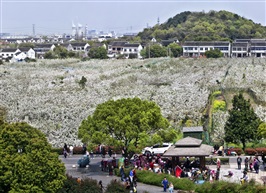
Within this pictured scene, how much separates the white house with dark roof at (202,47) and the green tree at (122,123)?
8361 cm

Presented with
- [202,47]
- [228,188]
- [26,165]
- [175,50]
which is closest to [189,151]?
[228,188]

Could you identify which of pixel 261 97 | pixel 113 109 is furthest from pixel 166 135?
pixel 261 97

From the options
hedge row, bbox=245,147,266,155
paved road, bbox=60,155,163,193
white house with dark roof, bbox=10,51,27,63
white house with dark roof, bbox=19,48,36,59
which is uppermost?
white house with dark roof, bbox=19,48,36,59

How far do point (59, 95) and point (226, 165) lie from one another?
86.2ft

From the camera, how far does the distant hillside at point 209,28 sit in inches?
5153

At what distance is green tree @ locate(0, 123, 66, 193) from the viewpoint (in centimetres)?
1784

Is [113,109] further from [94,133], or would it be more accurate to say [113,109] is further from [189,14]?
[189,14]

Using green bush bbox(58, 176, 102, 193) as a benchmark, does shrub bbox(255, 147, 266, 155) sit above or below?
above

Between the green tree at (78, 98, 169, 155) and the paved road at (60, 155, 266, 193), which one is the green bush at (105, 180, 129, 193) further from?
the green tree at (78, 98, 169, 155)

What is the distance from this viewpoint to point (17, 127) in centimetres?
1923

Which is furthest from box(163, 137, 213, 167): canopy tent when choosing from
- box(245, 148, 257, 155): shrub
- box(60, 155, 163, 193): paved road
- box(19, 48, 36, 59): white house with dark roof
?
box(19, 48, 36, 59): white house with dark roof

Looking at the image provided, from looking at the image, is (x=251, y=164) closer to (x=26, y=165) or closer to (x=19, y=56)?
(x=26, y=165)

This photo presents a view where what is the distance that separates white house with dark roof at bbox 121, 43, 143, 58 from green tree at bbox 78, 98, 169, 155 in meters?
90.1

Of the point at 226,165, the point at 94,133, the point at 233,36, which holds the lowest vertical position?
the point at 226,165
